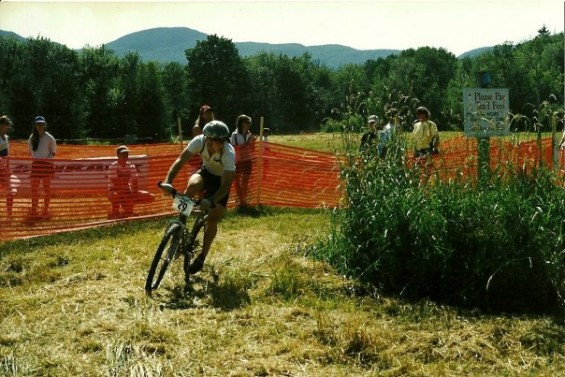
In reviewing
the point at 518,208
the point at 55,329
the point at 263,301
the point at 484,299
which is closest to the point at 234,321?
the point at 263,301

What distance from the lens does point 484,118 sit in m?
6.42

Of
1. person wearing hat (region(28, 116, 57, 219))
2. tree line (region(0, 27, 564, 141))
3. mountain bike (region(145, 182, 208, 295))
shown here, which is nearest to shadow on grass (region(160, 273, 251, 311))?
mountain bike (region(145, 182, 208, 295))

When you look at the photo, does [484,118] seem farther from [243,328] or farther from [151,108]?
[151,108]

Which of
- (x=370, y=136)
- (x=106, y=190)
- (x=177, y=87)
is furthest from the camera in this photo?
(x=177, y=87)

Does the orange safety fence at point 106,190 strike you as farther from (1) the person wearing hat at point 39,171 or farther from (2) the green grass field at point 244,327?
(2) the green grass field at point 244,327

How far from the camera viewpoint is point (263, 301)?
659 cm

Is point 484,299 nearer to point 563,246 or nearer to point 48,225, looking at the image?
point 563,246

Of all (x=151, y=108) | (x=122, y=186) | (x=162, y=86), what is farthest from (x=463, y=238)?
(x=162, y=86)

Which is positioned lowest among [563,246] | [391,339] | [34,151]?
[391,339]

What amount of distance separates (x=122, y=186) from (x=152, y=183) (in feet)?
3.50

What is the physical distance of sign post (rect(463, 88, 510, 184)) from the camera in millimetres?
6922

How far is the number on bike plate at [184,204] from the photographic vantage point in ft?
22.4

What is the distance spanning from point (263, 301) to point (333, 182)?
252 inches

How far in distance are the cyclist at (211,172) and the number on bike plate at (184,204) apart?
4.8 inches
